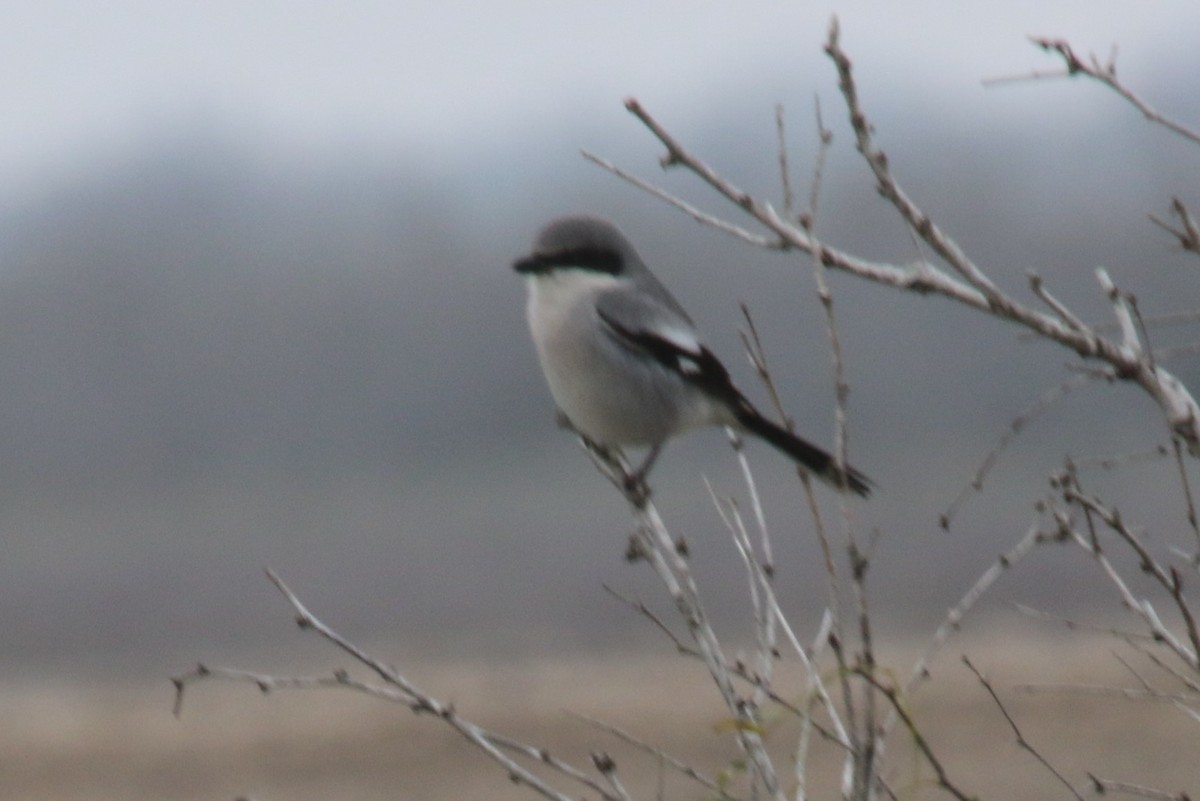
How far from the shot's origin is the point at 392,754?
17031 millimetres

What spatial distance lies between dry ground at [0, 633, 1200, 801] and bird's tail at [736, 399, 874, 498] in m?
8.44

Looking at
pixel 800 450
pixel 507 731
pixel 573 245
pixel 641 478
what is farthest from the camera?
pixel 507 731

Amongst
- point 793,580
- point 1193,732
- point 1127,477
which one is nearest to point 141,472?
point 793,580

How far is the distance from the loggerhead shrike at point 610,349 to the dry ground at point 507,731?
8512 millimetres

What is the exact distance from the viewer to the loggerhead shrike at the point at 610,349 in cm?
567

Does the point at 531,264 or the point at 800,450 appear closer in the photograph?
the point at 800,450

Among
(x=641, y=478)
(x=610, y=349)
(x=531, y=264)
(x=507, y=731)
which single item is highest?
(x=531, y=264)

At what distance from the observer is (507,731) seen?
16.9 metres

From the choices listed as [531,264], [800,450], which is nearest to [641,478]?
[800,450]

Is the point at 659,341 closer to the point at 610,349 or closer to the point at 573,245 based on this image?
the point at 610,349

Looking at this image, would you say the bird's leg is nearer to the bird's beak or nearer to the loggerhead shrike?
the loggerhead shrike

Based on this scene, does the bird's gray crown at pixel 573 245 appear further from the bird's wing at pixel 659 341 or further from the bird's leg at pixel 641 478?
the bird's leg at pixel 641 478

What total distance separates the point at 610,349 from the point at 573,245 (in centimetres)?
35

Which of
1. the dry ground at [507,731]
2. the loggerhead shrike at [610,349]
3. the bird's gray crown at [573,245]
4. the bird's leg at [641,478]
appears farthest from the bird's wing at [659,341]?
the dry ground at [507,731]
